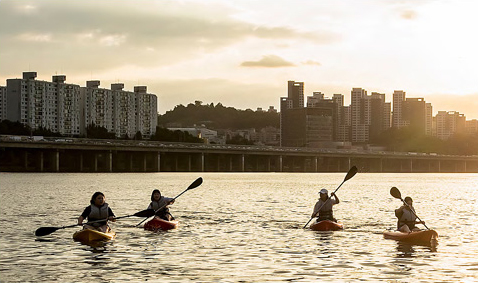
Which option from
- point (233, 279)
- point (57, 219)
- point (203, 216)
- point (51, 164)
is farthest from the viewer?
point (51, 164)

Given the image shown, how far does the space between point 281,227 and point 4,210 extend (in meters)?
18.1

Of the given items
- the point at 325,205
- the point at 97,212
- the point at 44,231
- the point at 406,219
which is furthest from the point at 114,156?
the point at 406,219

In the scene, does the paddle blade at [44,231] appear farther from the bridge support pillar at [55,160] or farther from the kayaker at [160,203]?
the bridge support pillar at [55,160]

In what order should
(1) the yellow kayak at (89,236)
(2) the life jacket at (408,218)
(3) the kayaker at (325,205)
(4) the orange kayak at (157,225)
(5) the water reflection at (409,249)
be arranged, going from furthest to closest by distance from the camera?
1. (4) the orange kayak at (157,225)
2. (3) the kayaker at (325,205)
3. (2) the life jacket at (408,218)
4. (1) the yellow kayak at (89,236)
5. (5) the water reflection at (409,249)

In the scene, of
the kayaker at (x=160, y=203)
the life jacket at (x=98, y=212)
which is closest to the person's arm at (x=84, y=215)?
the life jacket at (x=98, y=212)

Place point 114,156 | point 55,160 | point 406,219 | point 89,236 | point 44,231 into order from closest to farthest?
point 89,236
point 44,231
point 406,219
point 55,160
point 114,156

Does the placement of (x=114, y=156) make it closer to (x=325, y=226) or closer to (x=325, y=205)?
(x=325, y=226)

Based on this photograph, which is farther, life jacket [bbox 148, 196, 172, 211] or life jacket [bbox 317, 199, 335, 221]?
life jacket [bbox 148, 196, 172, 211]

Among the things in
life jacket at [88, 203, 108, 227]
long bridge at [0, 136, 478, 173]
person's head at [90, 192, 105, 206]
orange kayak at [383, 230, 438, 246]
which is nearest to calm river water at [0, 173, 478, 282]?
orange kayak at [383, 230, 438, 246]

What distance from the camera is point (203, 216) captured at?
4259 centimetres

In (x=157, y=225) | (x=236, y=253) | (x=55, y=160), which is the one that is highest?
(x=157, y=225)

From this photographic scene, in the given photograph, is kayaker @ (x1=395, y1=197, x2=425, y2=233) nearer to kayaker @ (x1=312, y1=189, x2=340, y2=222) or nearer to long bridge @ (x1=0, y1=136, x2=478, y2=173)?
kayaker @ (x1=312, y1=189, x2=340, y2=222)

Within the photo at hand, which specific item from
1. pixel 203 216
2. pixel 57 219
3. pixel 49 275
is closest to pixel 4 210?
pixel 57 219

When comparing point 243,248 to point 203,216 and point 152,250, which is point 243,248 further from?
point 203,216
